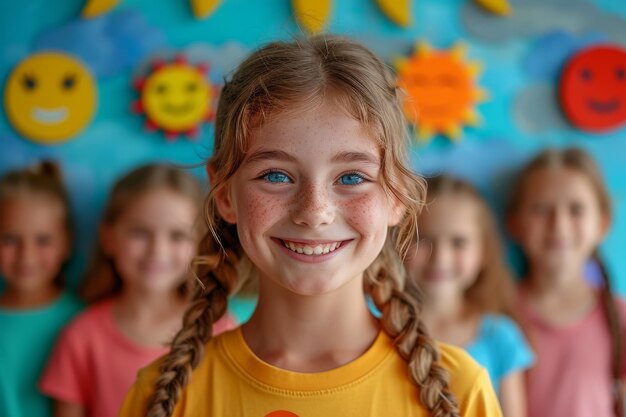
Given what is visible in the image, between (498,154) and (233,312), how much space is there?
0.93 meters

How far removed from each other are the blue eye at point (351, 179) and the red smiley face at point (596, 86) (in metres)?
1.38

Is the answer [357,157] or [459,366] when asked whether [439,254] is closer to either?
[459,366]

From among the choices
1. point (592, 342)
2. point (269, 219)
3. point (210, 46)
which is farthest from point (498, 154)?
point (269, 219)

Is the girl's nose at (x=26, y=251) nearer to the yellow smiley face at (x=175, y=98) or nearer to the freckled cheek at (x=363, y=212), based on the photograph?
the yellow smiley face at (x=175, y=98)

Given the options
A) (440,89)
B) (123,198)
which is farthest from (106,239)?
(440,89)

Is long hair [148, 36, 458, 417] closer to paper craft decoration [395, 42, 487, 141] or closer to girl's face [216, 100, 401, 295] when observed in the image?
girl's face [216, 100, 401, 295]

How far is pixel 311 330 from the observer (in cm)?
120

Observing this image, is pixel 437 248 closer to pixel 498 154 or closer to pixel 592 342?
pixel 498 154

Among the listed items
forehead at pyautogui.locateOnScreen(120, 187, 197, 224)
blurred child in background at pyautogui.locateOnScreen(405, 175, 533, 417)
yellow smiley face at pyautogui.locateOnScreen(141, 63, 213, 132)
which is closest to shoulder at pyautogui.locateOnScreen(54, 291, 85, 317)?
forehead at pyautogui.locateOnScreen(120, 187, 197, 224)

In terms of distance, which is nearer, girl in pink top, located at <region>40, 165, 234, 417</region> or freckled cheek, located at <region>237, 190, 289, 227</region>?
freckled cheek, located at <region>237, 190, 289, 227</region>

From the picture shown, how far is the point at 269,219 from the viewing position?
1.11 metres

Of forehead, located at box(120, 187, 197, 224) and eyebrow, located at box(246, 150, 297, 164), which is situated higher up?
eyebrow, located at box(246, 150, 297, 164)

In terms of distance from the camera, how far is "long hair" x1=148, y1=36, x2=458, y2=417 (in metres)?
1.12

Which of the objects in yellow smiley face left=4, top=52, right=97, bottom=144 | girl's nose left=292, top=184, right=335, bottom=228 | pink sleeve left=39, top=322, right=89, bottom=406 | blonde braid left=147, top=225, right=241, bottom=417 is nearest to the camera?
girl's nose left=292, top=184, right=335, bottom=228
